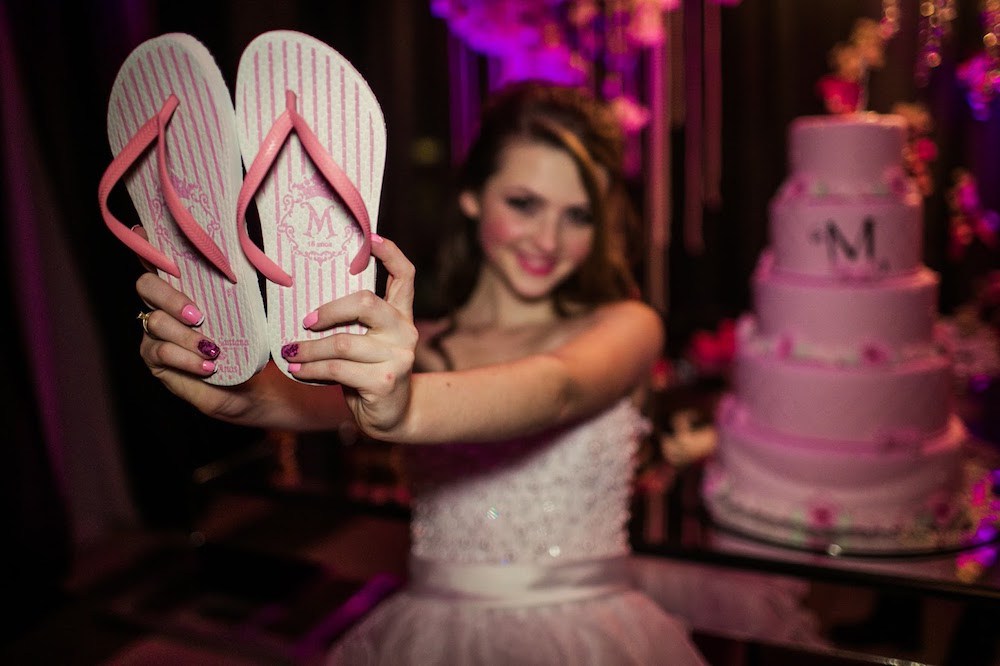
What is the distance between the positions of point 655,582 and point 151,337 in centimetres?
146

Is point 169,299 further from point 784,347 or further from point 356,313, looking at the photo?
point 784,347

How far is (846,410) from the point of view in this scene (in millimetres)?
2100

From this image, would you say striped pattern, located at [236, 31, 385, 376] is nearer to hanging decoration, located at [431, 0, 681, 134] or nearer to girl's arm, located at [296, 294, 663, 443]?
girl's arm, located at [296, 294, 663, 443]

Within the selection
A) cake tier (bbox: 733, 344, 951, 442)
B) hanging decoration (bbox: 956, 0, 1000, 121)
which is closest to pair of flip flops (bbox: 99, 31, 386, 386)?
cake tier (bbox: 733, 344, 951, 442)

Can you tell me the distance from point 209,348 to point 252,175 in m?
0.22

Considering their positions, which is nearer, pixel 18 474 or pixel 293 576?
pixel 293 576

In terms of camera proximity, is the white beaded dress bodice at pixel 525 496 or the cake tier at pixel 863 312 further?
the cake tier at pixel 863 312

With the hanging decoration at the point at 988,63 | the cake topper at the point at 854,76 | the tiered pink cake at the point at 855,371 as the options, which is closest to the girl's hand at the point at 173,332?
the tiered pink cake at the point at 855,371

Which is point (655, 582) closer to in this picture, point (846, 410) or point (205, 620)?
point (846, 410)

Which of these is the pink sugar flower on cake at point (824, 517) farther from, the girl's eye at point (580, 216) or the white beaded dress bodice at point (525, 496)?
the girl's eye at point (580, 216)

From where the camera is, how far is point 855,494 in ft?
6.94

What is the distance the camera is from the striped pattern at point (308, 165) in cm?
87

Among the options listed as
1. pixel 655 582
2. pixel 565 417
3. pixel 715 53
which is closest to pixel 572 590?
pixel 565 417

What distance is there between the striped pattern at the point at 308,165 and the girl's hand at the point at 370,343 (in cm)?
2
